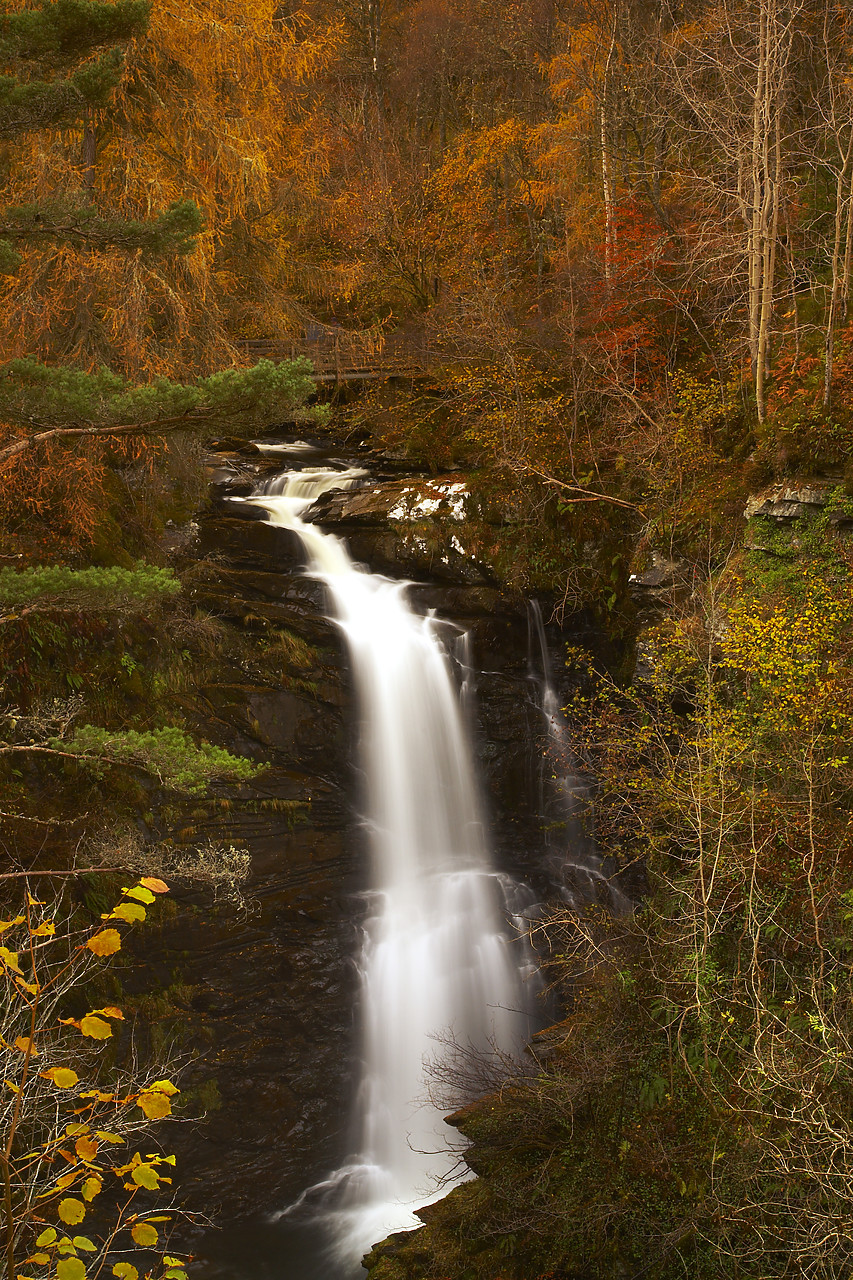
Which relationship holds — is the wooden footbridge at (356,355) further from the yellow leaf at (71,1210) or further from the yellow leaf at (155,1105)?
the yellow leaf at (71,1210)

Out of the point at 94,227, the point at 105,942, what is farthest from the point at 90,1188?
the point at 94,227

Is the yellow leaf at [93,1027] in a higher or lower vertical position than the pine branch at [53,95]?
lower

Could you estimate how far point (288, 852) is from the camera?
9812 mm

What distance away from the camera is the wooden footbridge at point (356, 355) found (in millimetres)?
13580

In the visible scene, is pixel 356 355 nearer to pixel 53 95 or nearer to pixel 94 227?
pixel 94 227

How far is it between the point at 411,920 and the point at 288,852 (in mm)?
1782

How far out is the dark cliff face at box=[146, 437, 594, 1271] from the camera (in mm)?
8727

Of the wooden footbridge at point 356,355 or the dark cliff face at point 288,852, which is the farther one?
the wooden footbridge at point 356,355

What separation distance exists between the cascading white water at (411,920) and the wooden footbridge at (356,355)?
151 inches

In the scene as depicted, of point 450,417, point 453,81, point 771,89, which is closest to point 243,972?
point 450,417

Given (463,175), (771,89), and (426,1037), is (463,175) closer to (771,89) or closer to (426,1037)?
(771,89)

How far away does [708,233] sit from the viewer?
1104 cm

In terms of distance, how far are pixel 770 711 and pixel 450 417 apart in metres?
8.80

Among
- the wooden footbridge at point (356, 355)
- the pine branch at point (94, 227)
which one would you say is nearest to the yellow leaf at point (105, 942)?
the pine branch at point (94, 227)
